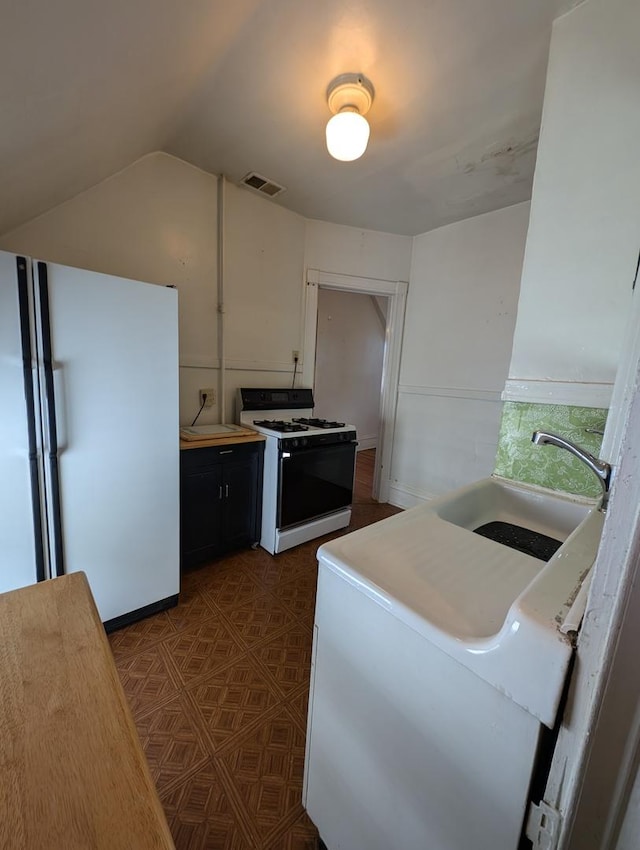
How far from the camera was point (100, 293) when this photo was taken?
1.44 meters

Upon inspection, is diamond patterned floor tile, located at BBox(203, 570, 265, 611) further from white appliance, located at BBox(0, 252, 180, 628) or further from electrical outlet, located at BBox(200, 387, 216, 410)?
electrical outlet, located at BBox(200, 387, 216, 410)

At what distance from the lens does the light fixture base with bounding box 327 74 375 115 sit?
59.1 inches

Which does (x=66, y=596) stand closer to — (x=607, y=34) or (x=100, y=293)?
(x=100, y=293)

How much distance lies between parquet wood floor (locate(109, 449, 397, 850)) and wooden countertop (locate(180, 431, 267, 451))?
2.85ft

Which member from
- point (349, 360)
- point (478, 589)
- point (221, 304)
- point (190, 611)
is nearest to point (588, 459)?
point (478, 589)

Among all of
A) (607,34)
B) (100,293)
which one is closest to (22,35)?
(100,293)

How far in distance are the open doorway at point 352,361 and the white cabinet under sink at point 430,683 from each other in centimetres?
368

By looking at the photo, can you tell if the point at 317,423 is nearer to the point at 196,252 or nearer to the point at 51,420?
the point at 196,252

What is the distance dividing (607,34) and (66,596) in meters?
2.34

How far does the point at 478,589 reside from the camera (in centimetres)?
70

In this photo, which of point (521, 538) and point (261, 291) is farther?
point (261, 291)

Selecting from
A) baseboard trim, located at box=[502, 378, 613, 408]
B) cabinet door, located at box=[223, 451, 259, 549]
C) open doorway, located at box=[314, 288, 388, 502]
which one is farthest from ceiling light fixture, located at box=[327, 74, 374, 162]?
open doorway, located at box=[314, 288, 388, 502]

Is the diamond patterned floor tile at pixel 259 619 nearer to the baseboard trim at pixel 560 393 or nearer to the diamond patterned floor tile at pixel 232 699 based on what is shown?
the diamond patterned floor tile at pixel 232 699

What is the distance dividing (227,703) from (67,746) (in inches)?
43.9
